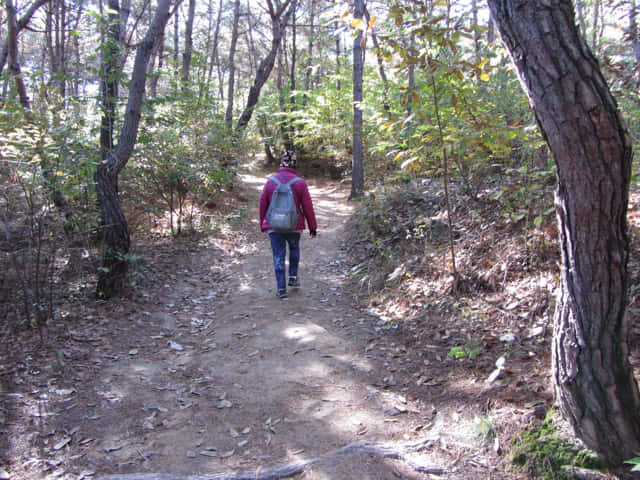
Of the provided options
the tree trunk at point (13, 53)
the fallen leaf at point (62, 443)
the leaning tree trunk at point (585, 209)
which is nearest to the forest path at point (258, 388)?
the fallen leaf at point (62, 443)

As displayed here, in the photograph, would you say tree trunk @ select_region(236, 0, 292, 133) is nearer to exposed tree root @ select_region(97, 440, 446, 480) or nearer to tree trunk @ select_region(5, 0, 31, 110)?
tree trunk @ select_region(5, 0, 31, 110)

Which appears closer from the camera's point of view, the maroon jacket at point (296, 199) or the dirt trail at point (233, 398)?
the dirt trail at point (233, 398)

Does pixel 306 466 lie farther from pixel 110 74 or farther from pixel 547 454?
pixel 110 74

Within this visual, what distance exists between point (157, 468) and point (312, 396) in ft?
4.64

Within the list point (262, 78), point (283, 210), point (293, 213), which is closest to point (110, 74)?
point (283, 210)

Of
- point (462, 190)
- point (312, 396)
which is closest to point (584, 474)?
point (312, 396)

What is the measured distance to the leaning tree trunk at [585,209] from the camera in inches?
87.7

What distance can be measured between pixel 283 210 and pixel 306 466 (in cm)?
388

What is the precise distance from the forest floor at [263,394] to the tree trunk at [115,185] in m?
0.39

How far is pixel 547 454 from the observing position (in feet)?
8.59

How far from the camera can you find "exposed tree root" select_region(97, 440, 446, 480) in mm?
2805

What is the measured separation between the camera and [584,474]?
96.1 inches

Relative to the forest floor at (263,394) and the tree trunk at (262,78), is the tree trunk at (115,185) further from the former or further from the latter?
the tree trunk at (262,78)

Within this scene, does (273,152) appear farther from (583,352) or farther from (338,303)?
(583,352)
